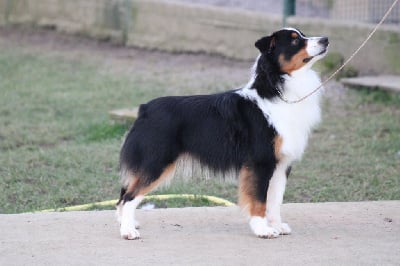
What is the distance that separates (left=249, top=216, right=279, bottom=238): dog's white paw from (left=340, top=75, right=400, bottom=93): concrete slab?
5.39 metres

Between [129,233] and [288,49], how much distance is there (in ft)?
5.20

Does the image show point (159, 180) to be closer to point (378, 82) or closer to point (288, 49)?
point (288, 49)

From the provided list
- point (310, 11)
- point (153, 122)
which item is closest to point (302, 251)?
point (153, 122)

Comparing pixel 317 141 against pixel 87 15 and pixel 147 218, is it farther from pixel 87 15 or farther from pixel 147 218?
A: pixel 87 15

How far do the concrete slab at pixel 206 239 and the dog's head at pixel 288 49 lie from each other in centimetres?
115

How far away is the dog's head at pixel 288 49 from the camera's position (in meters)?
5.69

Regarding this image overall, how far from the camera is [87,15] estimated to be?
1515 cm

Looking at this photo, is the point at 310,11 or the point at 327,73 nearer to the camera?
the point at 327,73

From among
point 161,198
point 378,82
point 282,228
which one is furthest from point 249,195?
point 378,82

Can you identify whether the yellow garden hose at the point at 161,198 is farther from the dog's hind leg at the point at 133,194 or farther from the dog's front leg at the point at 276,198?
the dog's hind leg at the point at 133,194

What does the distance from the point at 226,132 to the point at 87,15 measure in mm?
9851

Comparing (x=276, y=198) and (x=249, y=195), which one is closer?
(x=249, y=195)

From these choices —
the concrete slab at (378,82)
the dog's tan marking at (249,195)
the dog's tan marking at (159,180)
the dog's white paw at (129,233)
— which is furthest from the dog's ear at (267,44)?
the concrete slab at (378,82)

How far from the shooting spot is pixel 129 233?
225 inches
